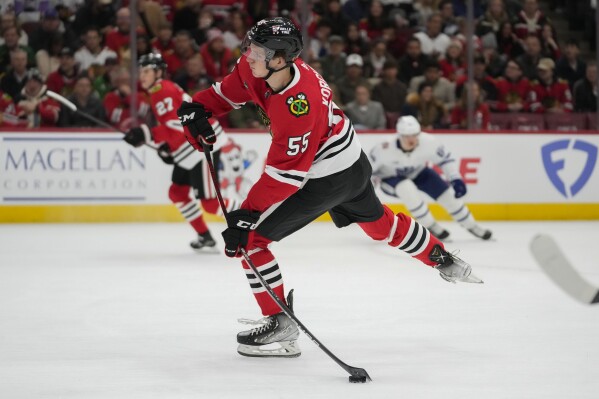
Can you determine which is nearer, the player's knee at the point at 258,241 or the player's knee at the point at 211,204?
the player's knee at the point at 258,241

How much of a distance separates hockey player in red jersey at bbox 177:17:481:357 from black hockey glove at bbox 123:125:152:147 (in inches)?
115

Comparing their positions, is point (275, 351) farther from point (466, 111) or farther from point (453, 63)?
point (453, 63)

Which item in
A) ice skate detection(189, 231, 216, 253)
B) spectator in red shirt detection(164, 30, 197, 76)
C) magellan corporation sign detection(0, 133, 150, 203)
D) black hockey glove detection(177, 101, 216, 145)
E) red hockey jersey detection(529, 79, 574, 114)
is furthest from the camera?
red hockey jersey detection(529, 79, 574, 114)

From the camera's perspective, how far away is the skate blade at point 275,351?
3.77m

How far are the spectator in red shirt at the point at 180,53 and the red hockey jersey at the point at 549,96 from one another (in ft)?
11.0

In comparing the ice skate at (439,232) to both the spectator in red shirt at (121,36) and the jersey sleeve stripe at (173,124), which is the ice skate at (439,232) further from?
the spectator in red shirt at (121,36)

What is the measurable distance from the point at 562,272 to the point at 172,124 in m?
4.54

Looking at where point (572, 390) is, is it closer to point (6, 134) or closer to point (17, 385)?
point (17, 385)

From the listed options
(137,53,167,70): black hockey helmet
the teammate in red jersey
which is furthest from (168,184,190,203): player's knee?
(137,53,167,70): black hockey helmet

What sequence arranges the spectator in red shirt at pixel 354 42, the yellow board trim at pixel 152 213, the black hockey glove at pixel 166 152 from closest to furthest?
1. the black hockey glove at pixel 166 152
2. the yellow board trim at pixel 152 213
3. the spectator in red shirt at pixel 354 42

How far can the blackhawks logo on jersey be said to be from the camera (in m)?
3.50

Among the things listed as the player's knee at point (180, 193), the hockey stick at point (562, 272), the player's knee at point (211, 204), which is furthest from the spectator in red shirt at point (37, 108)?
the hockey stick at point (562, 272)

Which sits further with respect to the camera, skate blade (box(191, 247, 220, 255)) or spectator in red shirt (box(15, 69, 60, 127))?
spectator in red shirt (box(15, 69, 60, 127))

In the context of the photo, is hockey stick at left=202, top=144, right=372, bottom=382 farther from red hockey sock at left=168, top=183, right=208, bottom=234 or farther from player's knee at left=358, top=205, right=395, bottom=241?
red hockey sock at left=168, top=183, right=208, bottom=234
